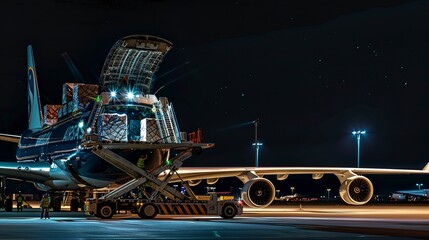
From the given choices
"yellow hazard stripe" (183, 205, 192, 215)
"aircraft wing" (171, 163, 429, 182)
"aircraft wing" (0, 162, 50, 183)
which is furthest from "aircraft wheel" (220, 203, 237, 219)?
"aircraft wing" (0, 162, 50, 183)

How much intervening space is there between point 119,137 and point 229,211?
24.3 feet

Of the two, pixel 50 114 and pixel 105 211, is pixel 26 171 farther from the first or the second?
pixel 105 211

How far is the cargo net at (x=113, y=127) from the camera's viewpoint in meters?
36.9

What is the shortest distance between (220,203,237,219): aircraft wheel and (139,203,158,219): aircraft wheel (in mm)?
3240

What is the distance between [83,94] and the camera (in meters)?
42.4

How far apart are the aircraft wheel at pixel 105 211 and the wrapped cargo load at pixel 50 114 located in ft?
65.8

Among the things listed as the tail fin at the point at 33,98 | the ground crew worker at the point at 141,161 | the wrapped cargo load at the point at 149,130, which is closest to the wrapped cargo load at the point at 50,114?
the tail fin at the point at 33,98

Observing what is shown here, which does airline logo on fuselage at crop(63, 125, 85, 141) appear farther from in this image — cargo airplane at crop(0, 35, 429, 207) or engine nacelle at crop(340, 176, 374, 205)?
engine nacelle at crop(340, 176, 374, 205)

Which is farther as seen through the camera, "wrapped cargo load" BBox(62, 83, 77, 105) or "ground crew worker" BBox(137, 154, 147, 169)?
"wrapped cargo load" BBox(62, 83, 77, 105)

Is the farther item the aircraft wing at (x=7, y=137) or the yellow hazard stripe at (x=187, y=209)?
the aircraft wing at (x=7, y=137)

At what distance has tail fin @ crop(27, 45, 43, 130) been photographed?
181 feet

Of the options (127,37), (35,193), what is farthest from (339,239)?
(35,193)

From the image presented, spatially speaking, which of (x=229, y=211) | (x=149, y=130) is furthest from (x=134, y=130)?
(x=229, y=211)

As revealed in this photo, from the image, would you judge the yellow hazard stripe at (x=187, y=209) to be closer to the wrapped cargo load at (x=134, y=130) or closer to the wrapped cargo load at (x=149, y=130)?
the wrapped cargo load at (x=149, y=130)
